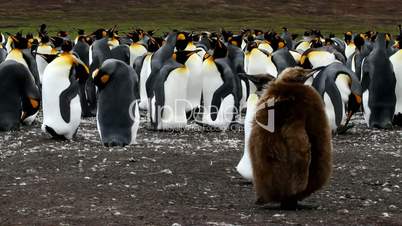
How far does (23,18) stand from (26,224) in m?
48.4

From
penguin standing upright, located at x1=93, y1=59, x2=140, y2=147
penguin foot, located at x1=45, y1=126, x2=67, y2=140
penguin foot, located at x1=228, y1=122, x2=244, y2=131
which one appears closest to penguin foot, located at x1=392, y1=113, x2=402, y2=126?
penguin foot, located at x1=228, y1=122, x2=244, y2=131

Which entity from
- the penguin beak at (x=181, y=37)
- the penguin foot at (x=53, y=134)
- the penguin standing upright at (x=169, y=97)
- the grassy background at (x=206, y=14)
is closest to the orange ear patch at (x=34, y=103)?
the penguin foot at (x=53, y=134)

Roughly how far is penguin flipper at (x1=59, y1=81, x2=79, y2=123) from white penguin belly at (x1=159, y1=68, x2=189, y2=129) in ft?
5.28

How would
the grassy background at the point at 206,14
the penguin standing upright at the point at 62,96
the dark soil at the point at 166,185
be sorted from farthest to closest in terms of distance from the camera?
the grassy background at the point at 206,14
the penguin standing upright at the point at 62,96
the dark soil at the point at 166,185

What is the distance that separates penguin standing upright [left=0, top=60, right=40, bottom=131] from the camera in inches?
388

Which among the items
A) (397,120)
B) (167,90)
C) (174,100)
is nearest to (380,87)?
(397,120)

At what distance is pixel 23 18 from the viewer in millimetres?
51656

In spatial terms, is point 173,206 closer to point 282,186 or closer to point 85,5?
point 282,186

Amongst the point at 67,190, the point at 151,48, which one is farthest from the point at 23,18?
the point at 67,190

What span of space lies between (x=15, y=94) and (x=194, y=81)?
123 inches

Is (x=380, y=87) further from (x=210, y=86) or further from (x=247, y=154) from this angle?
(x=247, y=154)

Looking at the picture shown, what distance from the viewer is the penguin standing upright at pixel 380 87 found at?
11.1m

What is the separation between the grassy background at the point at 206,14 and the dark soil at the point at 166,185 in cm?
3475

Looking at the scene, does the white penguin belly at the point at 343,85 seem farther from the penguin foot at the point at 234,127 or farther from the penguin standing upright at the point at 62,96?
the penguin standing upright at the point at 62,96
